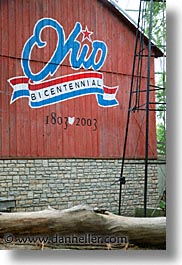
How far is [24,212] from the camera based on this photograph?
3354 millimetres

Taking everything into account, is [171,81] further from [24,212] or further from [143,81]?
[24,212]

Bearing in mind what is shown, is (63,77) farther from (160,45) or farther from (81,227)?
(81,227)

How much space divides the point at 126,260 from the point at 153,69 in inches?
43.8

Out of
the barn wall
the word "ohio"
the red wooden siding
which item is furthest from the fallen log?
the word "ohio"

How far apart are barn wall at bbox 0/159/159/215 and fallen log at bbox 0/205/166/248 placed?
63 millimetres

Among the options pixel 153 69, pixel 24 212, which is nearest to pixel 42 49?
pixel 153 69

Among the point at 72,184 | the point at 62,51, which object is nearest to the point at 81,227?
the point at 72,184

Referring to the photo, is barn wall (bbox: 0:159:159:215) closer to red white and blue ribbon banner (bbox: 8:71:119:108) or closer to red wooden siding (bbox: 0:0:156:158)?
red wooden siding (bbox: 0:0:156:158)

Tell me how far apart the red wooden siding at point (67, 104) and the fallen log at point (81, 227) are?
358 mm

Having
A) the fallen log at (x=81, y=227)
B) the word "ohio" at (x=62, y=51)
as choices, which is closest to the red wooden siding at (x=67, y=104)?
the word "ohio" at (x=62, y=51)

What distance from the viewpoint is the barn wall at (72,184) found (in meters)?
3.37

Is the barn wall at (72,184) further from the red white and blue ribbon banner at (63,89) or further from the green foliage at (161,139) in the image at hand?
the red white and blue ribbon banner at (63,89)

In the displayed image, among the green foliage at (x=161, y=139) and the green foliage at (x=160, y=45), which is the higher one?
the green foliage at (x=160, y=45)

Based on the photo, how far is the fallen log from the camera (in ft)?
11.0
